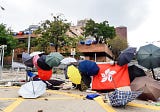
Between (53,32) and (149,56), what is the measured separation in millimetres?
25059

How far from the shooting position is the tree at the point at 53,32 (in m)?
36.5

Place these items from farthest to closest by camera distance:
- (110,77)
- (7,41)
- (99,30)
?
(99,30)
(7,41)
(110,77)

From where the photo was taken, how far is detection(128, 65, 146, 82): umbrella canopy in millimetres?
12770

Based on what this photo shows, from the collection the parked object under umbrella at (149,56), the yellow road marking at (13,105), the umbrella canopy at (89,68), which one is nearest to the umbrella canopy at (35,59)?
the umbrella canopy at (89,68)

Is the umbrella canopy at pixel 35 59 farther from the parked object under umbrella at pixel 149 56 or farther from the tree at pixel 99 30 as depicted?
the tree at pixel 99 30

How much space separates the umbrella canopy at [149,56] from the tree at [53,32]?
24.2 meters

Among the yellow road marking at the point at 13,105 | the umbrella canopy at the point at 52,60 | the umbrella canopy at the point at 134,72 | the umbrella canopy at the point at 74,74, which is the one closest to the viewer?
the yellow road marking at the point at 13,105

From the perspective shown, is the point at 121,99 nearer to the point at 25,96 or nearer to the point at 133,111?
the point at 133,111

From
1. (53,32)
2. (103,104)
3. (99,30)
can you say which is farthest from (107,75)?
(99,30)

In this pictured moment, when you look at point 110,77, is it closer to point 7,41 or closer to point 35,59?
point 35,59

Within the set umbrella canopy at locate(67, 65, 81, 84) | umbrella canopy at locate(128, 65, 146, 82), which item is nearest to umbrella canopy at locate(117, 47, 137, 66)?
umbrella canopy at locate(128, 65, 146, 82)

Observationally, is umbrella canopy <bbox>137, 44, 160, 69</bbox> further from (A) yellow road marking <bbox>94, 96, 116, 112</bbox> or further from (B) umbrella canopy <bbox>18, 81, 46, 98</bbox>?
(B) umbrella canopy <bbox>18, 81, 46, 98</bbox>

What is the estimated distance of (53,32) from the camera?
3653cm

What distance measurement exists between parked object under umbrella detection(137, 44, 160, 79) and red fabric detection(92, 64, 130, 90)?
88 cm
